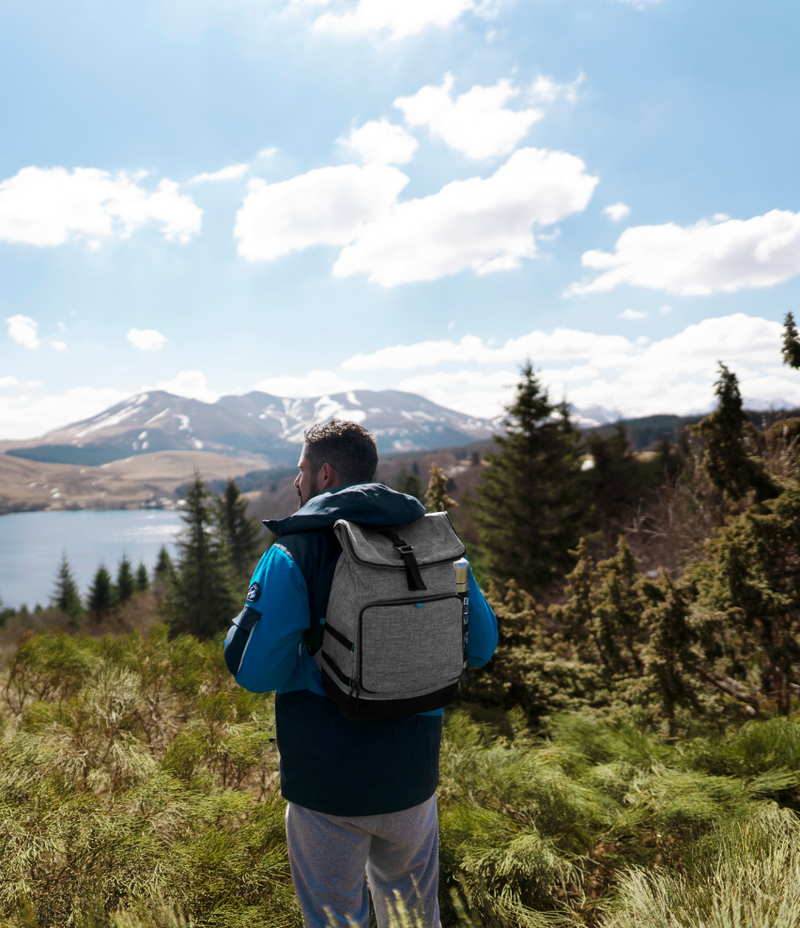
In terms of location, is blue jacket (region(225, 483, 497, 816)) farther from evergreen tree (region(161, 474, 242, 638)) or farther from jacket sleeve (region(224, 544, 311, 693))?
evergreen tree (region(161, 474, 242, 638))

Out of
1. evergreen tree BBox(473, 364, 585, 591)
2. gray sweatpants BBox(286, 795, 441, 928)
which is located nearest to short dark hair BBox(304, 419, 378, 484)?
gray sweatpants BBox(286, 795, 441, 928)

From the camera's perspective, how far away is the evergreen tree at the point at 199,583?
25.4 meters

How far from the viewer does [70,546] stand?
422 ft

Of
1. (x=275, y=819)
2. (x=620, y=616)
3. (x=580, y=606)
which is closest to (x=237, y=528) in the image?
(x=580, y=606)

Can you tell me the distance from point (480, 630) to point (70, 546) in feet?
511

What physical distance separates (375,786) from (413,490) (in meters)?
32.8

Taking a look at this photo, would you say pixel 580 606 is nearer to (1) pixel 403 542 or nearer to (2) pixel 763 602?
(2) pixel 763 602

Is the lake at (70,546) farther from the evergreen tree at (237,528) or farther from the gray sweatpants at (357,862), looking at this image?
the gray sweatpants at (357,862)

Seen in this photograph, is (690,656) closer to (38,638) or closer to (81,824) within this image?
(81,824)

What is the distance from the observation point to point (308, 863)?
1580mm

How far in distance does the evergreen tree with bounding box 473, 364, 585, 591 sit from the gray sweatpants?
13279 millimetres

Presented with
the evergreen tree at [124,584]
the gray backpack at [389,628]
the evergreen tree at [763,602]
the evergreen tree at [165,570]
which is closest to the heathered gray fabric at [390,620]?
the gray backpack at [389,628]

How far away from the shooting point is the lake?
8722 centimetres

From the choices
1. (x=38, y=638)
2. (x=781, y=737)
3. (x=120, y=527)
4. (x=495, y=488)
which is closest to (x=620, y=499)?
(x=495, y=488)
